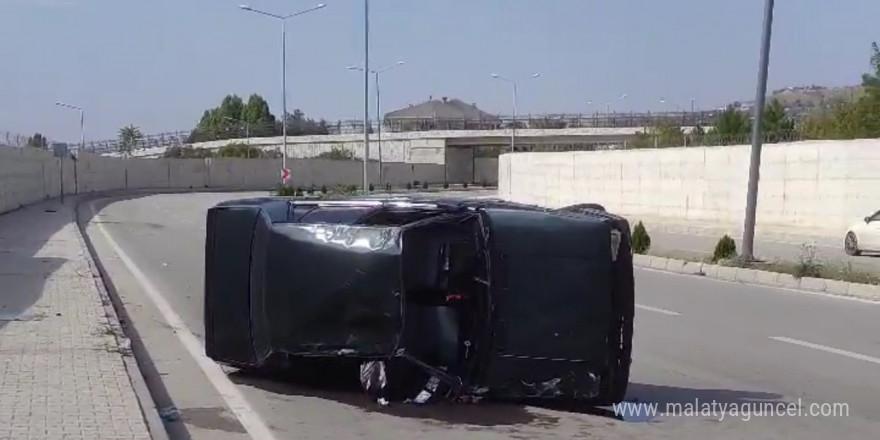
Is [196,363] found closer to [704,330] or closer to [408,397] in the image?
[408,397]

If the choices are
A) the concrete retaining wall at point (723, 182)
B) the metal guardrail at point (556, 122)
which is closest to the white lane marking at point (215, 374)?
the concrete retaining wall at point (723, 182)

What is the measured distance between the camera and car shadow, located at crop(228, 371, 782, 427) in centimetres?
852

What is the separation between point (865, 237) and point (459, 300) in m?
20.6

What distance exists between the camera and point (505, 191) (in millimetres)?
64125

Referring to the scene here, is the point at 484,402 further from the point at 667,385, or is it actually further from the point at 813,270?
the point at 813,270

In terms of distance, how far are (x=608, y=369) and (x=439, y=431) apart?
1477 millimetres

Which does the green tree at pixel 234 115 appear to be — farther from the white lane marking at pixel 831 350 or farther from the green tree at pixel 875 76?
the white lane marking at pixel 831 350

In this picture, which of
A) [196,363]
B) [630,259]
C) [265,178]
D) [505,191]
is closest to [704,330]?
[630,259]

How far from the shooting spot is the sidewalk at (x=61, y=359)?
25.1 ft

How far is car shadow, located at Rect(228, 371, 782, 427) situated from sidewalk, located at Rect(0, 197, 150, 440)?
1.34 meters

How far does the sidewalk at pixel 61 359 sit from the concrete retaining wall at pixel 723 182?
70.3 ft

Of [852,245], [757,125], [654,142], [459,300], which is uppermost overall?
[757,125]

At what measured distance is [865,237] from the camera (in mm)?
26875

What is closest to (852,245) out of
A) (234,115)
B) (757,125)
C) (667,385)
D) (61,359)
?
(757,125)
